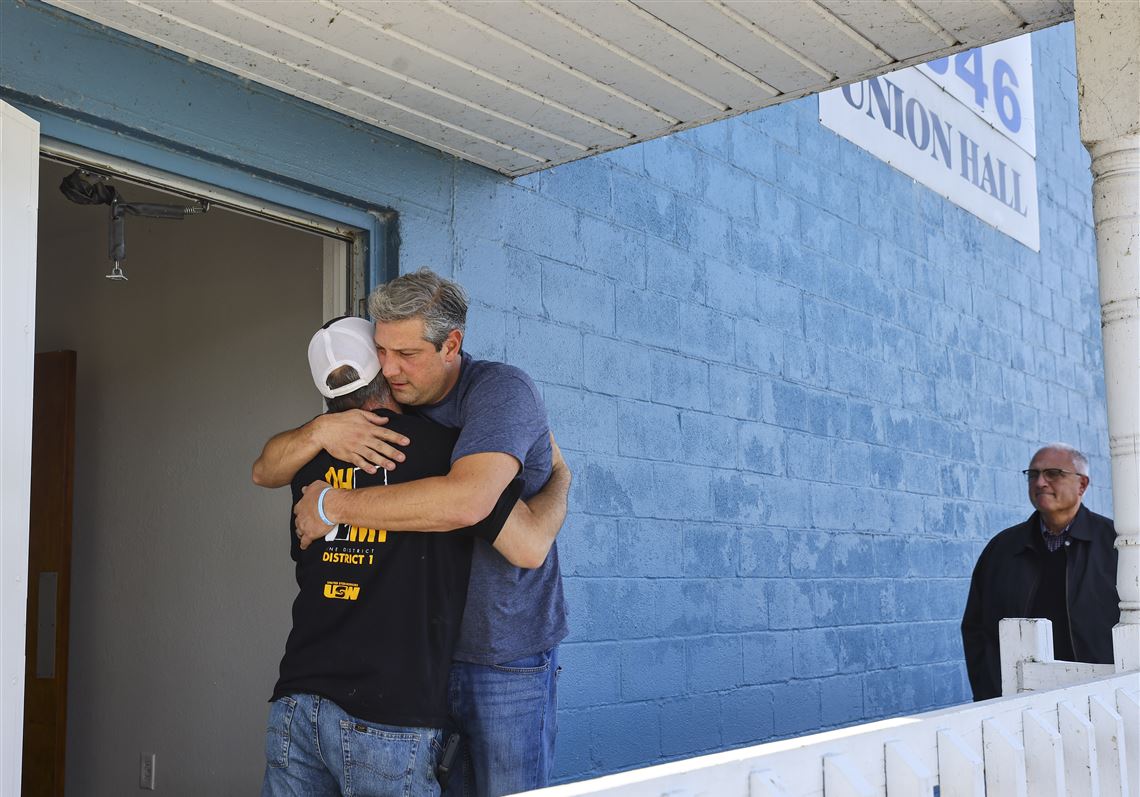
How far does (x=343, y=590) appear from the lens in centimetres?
254

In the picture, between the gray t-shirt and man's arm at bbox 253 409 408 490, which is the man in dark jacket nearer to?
the gray t-shirt

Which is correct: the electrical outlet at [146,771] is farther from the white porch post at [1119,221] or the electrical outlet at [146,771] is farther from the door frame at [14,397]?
the white porch post at [1119,221]

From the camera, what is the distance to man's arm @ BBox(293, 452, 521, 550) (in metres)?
2.48

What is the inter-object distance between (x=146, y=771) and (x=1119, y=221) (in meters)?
4.61

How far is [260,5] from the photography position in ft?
10.0

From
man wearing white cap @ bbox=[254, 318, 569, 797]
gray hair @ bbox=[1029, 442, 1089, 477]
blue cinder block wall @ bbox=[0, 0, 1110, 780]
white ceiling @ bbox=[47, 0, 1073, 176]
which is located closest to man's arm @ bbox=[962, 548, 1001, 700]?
gray hair @ bbox=[1029, 442, 1089, 477]

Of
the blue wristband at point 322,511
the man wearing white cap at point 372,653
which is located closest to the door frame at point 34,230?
the man wearing white cap at point 372,653

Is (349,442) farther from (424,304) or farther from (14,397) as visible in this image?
→ (14,397)

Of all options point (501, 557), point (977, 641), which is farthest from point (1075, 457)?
point (501, 557)

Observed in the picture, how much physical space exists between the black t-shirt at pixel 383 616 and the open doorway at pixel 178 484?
2.46 m

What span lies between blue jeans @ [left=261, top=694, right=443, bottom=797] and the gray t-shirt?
0.25 m

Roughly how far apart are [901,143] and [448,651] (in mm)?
5473

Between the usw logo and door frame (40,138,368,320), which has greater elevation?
door frame (40,138,368,320)

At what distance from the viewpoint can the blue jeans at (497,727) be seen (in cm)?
270
